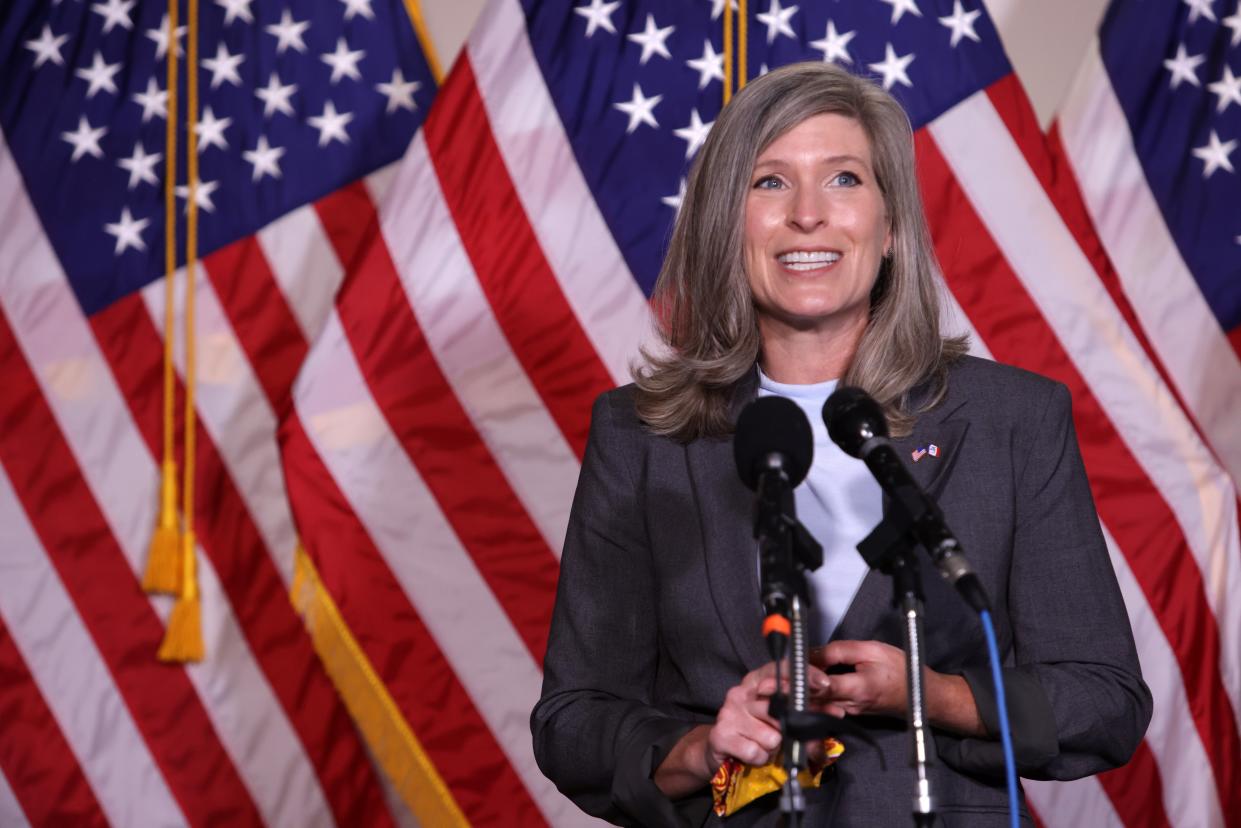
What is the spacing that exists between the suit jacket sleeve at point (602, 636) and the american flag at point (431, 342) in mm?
1190

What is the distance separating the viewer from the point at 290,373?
330 centimetres

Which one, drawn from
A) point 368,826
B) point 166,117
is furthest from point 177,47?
point 368,826

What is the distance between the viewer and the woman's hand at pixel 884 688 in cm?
138

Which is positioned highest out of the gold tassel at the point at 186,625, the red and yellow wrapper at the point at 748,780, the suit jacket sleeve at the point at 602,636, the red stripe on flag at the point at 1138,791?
the gold tassel at the point at 186,625

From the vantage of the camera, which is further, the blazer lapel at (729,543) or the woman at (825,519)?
the blazer lapel at (729,543)

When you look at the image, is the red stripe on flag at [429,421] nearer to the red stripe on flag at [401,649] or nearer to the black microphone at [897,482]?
the red stripe on flag at [401,649]

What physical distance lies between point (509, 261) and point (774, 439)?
1.87 meters

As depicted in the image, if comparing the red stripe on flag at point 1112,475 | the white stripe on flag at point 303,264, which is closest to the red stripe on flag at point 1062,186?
the red stripe on flag at point 1112,475

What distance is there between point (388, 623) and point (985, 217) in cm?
144

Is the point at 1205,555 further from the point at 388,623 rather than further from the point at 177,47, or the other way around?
the point at 177,47

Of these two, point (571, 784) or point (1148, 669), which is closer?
point (571, 784)

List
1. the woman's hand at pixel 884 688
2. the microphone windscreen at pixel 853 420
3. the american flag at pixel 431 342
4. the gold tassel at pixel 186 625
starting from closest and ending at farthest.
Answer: the microphone windscreen at pixel 853 420, the woman's hand at pixel 884 688, the american flag at pixel 431 342, the gold tassel at pixel 186 625

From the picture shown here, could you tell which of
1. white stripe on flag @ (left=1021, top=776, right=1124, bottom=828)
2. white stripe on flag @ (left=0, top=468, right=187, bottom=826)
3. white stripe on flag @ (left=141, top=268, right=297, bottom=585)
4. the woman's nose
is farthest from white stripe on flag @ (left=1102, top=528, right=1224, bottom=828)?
white stripe on flag @ (left=0, top=468, right=187, bottom=826)

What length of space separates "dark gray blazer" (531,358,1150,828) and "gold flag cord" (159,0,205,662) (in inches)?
64.4
